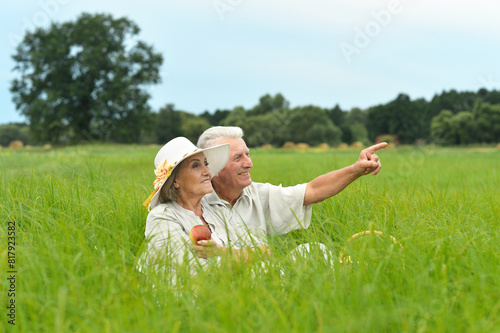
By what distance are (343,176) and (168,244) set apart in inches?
60.2

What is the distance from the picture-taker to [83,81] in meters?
33.8

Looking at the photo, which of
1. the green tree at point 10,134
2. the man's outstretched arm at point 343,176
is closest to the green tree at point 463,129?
the man's outstretched arm at point 343,176

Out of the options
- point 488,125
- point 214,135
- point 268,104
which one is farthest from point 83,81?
point 268,104

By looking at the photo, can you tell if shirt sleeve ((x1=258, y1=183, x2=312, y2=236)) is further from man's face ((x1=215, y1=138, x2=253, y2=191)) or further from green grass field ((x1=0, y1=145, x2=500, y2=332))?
green grass field ((x1=0, y1=145, x2=500, y2=332))

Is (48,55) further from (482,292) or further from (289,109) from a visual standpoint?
(289,109)

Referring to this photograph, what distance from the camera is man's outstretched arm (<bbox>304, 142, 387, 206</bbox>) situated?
3.61 m

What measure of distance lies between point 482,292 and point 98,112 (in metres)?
32.4

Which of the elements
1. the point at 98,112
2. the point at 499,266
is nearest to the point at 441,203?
the point at 499,266

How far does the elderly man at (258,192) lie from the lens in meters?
3.69

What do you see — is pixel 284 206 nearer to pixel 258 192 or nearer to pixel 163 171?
pixel 258 192

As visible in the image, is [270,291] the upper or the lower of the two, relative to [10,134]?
lower

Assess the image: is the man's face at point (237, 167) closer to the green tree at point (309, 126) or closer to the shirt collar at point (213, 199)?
the shirt collar at point (213, 199)

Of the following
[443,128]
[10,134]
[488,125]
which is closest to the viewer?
[488,125]

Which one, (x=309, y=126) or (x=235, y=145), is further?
(x=309, y=126)
